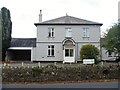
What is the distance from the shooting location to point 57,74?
21.8 meters

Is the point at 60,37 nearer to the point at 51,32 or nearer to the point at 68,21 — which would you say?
the point at 51,32

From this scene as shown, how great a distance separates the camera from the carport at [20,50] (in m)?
48.2

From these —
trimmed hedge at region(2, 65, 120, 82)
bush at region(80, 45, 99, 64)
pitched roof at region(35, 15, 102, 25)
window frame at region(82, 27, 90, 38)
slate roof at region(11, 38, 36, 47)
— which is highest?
pitched roof at region(35, 15, 102, 25)

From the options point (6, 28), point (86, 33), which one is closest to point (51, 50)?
point (86, 33)

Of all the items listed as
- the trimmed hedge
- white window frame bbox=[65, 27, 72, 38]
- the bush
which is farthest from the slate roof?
the trimmed hedge

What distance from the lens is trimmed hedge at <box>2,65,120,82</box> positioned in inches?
819

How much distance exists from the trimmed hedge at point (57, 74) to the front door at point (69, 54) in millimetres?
22191

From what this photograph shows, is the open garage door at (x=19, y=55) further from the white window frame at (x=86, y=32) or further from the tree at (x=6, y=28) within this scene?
the white window frame at (x=86, y=32)

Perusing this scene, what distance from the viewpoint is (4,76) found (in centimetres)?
2114

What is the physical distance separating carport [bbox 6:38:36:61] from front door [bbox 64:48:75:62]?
17.7 feet

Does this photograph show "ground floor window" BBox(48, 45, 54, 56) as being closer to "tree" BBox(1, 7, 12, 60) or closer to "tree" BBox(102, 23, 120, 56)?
"tree" BBox(1, 7, 12, 60)

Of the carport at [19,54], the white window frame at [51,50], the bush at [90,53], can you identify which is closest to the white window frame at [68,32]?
the white window frame at [51,50]

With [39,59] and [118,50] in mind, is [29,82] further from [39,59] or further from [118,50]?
[39,59]

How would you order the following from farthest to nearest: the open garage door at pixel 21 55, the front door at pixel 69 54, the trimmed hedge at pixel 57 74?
the open garage door at pixel 21 55
the front door at pixel 69 54
the trimmed hedge at pixel 57 74
